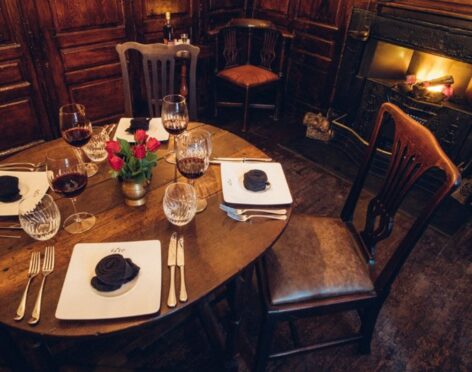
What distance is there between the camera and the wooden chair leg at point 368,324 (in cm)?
141

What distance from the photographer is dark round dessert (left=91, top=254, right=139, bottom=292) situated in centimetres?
86

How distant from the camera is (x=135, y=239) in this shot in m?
1.04

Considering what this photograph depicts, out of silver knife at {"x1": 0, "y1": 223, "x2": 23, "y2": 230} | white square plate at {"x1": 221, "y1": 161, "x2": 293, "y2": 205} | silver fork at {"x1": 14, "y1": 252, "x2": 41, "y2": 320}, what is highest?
white square plate at {"x1": 221, "y1": 161, "x2": 293, "y2": 205}

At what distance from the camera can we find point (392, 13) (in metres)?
2.65

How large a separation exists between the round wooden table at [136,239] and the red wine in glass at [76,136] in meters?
0.14

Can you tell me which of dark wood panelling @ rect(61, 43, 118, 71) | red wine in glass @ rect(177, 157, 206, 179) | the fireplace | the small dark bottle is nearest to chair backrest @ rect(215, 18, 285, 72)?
the small dark bottle

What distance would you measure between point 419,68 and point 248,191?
235 centimetres

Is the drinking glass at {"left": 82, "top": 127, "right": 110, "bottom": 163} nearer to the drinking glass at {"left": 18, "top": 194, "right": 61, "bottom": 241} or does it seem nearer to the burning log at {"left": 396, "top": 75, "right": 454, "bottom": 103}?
the drinking glass at {"left": 18, "top": 194, "right": 61, "bottom": 241}

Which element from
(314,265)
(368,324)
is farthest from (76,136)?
(368,324)

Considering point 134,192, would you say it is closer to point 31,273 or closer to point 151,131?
point 31,273

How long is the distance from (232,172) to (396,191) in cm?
59

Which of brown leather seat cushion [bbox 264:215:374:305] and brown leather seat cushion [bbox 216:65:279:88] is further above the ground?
brown leather seat cushion [bbox 216:65:279:88]

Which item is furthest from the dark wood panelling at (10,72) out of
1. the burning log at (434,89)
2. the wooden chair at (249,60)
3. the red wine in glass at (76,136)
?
the burning log at (434,89)

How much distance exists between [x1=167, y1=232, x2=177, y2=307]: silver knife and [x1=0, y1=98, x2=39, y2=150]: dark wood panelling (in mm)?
2172
